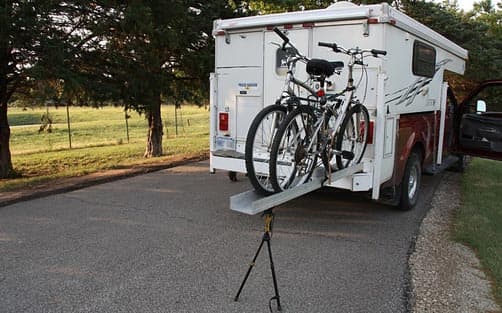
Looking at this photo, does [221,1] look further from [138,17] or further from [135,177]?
[135,177]

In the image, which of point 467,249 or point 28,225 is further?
point 28,225

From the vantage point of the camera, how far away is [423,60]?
652 centimetres

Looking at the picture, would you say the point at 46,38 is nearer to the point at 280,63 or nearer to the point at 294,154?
the point at 280,63

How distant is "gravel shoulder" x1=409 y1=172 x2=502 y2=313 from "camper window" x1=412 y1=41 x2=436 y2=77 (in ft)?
7.10

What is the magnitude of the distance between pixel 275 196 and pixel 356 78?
231 cm

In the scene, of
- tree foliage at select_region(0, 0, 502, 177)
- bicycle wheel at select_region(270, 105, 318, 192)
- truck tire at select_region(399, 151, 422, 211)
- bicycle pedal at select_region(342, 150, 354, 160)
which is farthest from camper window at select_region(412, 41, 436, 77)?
tree foliage at select_region(0, 0, 502, 177)

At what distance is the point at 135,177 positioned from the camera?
895 cm

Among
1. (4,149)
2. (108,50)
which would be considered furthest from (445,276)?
(4,149)

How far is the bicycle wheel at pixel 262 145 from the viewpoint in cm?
419

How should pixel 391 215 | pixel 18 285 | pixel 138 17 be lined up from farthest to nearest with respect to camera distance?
pixel 138 17
pixel 391 215
pixel 18 285

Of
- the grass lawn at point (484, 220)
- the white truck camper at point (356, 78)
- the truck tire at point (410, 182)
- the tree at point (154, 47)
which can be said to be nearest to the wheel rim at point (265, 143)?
the white truck camper at point (356, 78)

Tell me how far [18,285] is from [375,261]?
11.3 feet

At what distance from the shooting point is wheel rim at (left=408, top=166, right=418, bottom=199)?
6589mm

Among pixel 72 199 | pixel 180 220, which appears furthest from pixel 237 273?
pixel 72 199
